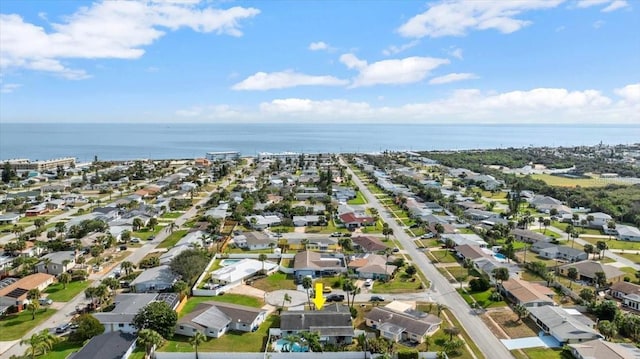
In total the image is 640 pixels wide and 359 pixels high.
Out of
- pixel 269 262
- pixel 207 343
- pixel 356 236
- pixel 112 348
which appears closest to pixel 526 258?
pixel 356 236

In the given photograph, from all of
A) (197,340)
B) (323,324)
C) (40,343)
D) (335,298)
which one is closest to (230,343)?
(197,340)

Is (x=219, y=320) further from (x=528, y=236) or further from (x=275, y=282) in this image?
(x=528, y=236)

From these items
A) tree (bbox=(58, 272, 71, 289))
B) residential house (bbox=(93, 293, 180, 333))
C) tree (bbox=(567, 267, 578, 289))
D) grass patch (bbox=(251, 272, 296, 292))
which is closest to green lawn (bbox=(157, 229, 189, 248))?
tree (bbox=(58, 272, 71, 289))

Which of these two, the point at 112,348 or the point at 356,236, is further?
the point at 356,236

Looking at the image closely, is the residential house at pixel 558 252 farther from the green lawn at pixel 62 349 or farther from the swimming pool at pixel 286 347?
the green lawn at pixel 62 349

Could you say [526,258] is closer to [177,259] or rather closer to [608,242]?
[608,242]

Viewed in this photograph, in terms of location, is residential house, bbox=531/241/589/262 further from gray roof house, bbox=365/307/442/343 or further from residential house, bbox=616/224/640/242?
gray roof house, bbox=365/307/442/343

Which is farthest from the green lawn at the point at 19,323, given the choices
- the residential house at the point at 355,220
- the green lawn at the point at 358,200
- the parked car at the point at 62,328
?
the green lawn at the point at 358,200
